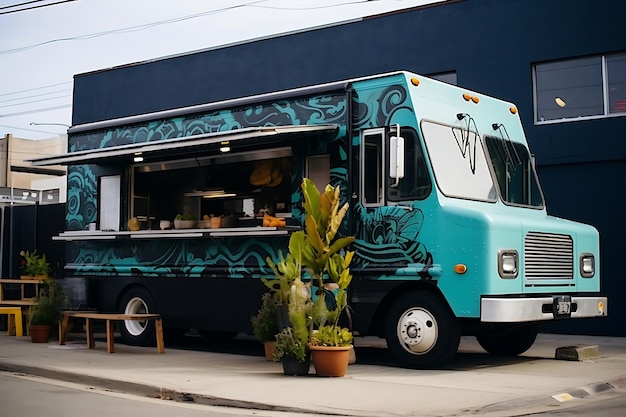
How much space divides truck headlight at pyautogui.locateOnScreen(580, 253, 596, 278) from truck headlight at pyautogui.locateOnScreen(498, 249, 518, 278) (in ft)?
5.31

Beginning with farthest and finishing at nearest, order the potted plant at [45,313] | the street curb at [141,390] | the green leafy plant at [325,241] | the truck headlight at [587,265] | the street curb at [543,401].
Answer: the potted plant at [45,313], the truck headlight at [587,265], the green leafy plant at [325,241], the street curb at [141,390], the street curb at [543,401]

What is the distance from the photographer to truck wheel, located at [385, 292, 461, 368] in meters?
11.2

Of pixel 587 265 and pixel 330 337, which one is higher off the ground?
pixel 587 265

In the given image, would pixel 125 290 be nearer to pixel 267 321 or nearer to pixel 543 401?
pixel 267 321

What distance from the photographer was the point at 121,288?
15.1 meters

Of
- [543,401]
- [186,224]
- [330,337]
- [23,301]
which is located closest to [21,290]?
[23,301]

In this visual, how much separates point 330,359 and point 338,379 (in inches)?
10.0

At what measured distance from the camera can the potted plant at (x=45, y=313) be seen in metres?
15.0

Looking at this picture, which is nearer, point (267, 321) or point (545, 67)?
point (267, 321)

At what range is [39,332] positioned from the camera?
15.0m

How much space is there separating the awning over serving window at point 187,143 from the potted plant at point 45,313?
2.08m

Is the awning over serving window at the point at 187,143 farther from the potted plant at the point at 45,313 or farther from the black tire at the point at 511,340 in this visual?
the black tire at the point at 511,340

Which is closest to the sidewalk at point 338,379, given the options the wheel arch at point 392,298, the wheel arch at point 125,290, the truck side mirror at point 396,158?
the wheel arch at point 392,298

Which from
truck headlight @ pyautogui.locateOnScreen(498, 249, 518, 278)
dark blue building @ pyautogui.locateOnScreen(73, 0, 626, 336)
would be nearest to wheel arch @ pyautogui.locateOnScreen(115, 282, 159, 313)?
truck headlight @ pyautogui.locateOnScreen(498, 249, 518, 278)
